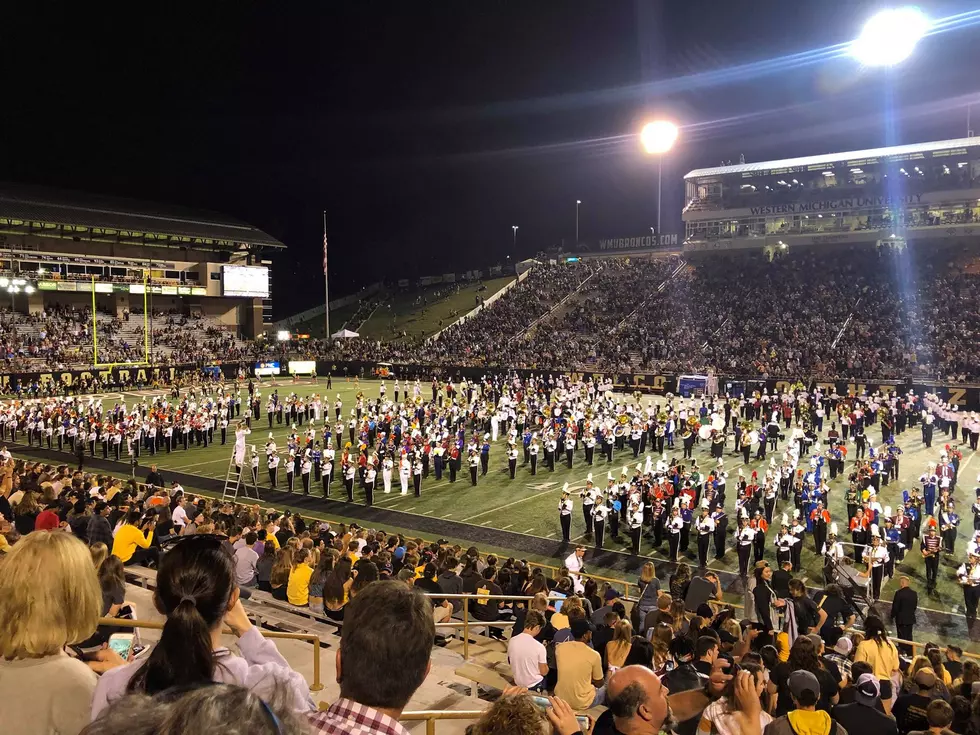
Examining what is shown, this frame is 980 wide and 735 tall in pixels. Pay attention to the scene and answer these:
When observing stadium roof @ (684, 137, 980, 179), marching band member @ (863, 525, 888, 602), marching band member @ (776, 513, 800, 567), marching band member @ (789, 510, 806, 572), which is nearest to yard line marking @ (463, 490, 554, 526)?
marching band member @ (776, 513, 800, 567)

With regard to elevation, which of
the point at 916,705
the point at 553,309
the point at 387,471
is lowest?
the point at 387,471

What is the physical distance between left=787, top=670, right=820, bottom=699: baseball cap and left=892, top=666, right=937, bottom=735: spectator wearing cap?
1.47 meters

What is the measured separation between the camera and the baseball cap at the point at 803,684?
3975 millimetres

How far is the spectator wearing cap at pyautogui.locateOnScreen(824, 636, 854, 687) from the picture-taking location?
5774mm

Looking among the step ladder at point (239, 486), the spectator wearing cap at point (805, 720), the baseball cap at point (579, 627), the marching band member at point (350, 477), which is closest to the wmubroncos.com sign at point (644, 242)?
the step ladder at point (239, 486)

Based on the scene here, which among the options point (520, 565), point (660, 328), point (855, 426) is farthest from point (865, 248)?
point (520, 565)

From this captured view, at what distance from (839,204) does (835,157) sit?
137 inches

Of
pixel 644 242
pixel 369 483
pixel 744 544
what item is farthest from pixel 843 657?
pixel 644 242

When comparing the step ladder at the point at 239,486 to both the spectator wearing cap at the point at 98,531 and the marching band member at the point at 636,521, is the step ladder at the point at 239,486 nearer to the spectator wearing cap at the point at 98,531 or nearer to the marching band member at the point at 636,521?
the spectator wearing cap at the point at 98,531

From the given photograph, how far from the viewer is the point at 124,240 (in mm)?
53750

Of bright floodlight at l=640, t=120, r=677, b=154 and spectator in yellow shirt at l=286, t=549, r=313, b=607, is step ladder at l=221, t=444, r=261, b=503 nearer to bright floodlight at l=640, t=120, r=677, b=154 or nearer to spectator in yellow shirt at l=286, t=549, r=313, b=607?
spectator in yellow shirt at l=286, t=549, r=313, b=607

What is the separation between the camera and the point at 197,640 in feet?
6.58

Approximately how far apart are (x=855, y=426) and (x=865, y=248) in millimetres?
30892

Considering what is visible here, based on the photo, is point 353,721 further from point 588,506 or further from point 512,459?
point 512,459
